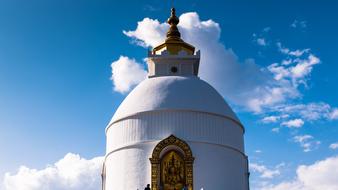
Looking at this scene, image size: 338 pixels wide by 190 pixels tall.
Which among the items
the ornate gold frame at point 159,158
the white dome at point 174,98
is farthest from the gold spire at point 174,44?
the ornate gold frame at point 159,158

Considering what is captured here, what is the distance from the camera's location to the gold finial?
112 feet

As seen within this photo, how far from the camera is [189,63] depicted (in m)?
32.0

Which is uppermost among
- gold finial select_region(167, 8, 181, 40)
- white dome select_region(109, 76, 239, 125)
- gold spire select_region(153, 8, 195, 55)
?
gold finial select_region(167, 8, 181, 40)

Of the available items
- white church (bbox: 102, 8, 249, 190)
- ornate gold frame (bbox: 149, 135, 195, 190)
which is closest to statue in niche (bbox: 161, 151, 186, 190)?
white church (bbox: 102, 8, 249, 190)

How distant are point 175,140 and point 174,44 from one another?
29.1 ft

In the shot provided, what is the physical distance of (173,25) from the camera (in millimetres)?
34625

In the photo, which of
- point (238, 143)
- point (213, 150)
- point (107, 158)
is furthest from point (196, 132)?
point (107, 158)

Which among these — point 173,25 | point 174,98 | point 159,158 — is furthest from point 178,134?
point 173,25

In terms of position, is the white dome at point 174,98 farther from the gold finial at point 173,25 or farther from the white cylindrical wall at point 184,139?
the gold finial at point 173,25

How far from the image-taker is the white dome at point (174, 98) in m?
28.0

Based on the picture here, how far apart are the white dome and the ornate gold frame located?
6.73 ft

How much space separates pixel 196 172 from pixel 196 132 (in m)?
2.30

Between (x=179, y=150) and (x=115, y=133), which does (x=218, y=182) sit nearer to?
(x=179, y=150)

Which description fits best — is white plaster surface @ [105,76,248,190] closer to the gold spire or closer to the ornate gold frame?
the ornate gold frame
